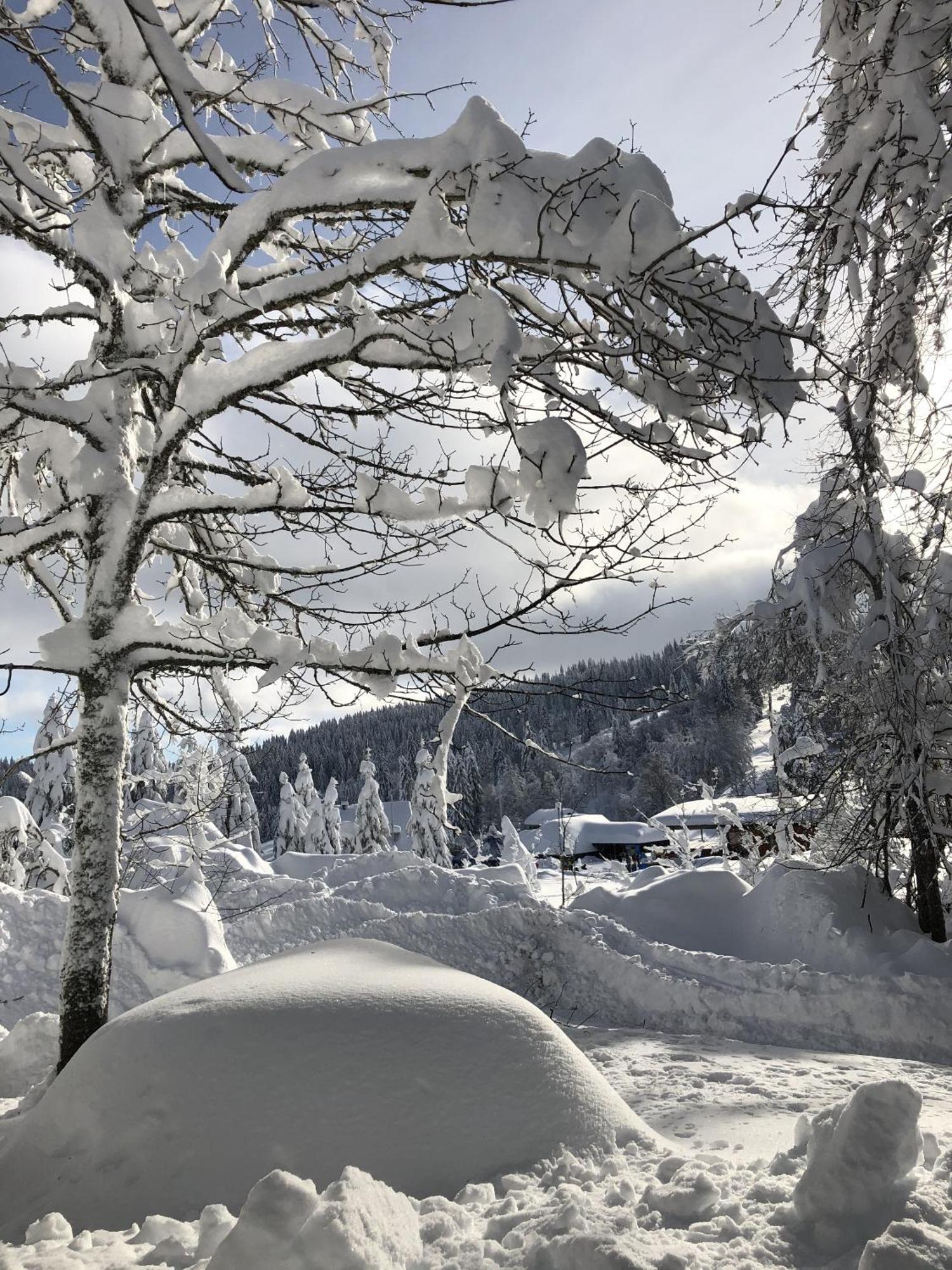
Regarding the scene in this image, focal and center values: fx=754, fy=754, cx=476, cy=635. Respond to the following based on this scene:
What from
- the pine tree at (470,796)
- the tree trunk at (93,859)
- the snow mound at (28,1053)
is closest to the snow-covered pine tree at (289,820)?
the pine tree at (470,796)

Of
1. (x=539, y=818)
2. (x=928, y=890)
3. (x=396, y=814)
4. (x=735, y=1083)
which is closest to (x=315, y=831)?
(x=539, y=818)

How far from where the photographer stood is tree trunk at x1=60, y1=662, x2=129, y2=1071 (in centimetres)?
470

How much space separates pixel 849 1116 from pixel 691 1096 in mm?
2774

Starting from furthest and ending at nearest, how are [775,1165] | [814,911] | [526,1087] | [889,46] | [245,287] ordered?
[814,911]
[245,287]
[889,46]
[526,1087]
[775,1165]

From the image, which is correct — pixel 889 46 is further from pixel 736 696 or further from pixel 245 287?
pixel 736 696

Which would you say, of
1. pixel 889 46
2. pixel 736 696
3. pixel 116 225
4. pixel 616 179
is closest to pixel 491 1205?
pixel 616 179

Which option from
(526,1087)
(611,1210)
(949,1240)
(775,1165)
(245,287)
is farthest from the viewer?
(245,287)

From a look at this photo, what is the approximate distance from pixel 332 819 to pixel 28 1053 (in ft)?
153

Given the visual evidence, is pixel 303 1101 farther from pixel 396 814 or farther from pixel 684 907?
pixel 396 814

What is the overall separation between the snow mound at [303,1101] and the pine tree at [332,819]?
4699 cm

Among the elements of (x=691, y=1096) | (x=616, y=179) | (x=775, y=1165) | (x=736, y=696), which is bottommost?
(x=691, y=1096)

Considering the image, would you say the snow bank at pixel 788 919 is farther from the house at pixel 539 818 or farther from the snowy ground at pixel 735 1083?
the house at pixel 539 818

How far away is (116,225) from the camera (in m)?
4.46

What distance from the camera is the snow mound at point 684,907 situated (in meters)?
10.1
